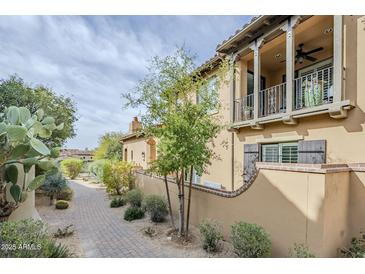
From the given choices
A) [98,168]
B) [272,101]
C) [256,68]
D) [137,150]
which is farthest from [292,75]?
[98,168]

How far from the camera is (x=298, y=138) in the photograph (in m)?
6.56

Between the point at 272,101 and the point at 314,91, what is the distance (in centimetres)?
193

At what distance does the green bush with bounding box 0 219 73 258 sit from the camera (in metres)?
3.89

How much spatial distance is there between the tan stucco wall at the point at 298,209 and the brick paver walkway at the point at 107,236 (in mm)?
2560

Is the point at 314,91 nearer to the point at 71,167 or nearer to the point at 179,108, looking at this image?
the point at 179,108

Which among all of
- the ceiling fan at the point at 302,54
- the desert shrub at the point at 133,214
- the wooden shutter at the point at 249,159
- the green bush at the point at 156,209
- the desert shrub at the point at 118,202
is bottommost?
the desert shrub at the point at 118,202

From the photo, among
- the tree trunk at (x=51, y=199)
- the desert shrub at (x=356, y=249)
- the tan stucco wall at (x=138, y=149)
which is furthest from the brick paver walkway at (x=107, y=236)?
the tan stucco wall at (x=138, y=149)

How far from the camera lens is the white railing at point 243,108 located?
853 cm

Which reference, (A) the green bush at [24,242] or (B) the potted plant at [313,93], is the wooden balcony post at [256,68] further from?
(A) the green bush at [24,242]

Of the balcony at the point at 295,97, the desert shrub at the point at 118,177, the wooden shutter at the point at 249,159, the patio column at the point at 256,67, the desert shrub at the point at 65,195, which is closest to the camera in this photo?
the balcony at the point at 295,97

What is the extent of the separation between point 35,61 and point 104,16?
8.12 ft

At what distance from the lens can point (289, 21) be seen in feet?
21.4

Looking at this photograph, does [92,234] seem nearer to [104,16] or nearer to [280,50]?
[104,16]

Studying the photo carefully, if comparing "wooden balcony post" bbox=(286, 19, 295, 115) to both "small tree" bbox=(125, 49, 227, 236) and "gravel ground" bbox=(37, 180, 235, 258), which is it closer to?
"small tree" bbox=(125, 49, 227, 236)
